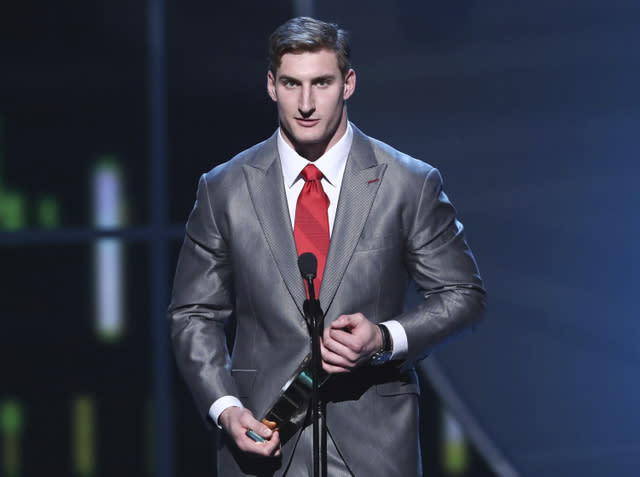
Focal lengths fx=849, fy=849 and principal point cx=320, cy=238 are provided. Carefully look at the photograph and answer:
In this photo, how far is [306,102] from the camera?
1.66 metres

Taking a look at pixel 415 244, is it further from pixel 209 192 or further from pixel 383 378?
pixel 209 192

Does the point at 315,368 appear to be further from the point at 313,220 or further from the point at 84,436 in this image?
the point at 84,436

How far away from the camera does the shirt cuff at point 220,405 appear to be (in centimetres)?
163

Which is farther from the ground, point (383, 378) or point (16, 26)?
point (16, 26)

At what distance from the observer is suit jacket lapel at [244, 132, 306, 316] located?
5.44 feet

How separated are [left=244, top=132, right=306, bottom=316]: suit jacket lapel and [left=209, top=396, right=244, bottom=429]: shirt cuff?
8.5 inches

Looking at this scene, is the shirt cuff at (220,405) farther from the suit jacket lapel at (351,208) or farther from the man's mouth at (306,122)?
the man's mouth at (306,122)

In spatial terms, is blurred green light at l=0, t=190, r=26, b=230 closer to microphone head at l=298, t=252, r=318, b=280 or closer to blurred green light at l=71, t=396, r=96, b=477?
blurred green light at l=71, t=396, r=96, b=477

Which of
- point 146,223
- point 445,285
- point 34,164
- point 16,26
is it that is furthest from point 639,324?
point 16,26

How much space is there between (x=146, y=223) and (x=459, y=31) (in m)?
1.34

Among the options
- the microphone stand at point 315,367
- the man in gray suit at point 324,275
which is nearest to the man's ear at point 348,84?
the man in gray suit at point 324,275

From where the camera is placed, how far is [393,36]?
302 cm

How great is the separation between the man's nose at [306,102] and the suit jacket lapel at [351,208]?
0.47ft

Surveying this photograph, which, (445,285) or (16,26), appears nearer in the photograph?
(445,285)
